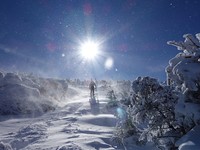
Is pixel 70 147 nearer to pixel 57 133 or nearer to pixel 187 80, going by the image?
pixel 57 133

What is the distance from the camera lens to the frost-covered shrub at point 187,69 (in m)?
7.27

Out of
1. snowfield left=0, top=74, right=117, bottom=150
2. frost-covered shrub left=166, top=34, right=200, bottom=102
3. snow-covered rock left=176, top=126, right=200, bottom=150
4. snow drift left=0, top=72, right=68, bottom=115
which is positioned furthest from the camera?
snow drift left=0, top=72, right=68, bottom=115

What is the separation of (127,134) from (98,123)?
4.84m

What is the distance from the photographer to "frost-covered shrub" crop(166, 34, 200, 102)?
7.27 meters

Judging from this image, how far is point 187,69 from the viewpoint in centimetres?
733

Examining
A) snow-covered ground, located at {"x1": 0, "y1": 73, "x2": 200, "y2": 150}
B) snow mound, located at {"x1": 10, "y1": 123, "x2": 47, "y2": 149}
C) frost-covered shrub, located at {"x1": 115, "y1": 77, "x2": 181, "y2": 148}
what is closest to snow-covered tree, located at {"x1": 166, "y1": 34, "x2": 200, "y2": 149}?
frost-covered shrub, located at {"x1": 115, "y1": 77, "x2": 181, "y2": 148}

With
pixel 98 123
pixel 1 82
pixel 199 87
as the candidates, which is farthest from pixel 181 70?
pixel 1 82

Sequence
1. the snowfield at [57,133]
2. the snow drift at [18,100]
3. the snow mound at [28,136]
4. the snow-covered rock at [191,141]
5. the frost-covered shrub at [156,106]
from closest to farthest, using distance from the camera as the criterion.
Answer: the snow-covered rock at [191,141], the frost-covered shrub at [156,106], the snowfield at [57,133], the snow mound at [28,136], the snow drift at [18,100]

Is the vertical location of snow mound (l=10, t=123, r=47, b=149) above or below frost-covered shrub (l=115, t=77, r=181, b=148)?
below

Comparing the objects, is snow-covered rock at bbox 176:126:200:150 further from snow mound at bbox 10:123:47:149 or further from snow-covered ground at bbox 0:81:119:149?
snow mound at bbox 10:123:47:149

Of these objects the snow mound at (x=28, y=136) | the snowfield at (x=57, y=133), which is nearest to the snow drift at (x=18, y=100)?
the snowfield at (x=57, y=133)

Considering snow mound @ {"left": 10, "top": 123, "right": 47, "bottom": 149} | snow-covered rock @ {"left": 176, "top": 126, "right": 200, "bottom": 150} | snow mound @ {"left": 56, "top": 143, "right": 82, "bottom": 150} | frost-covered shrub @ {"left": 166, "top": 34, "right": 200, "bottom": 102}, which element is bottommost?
snow mound @ {"left": 56, "top": 143, "right": 82, "bottom": 150}

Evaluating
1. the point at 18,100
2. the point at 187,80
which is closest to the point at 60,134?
the point at 187,80

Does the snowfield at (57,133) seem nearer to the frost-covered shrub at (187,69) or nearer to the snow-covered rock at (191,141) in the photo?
the snow-covered rock at (191,141)
